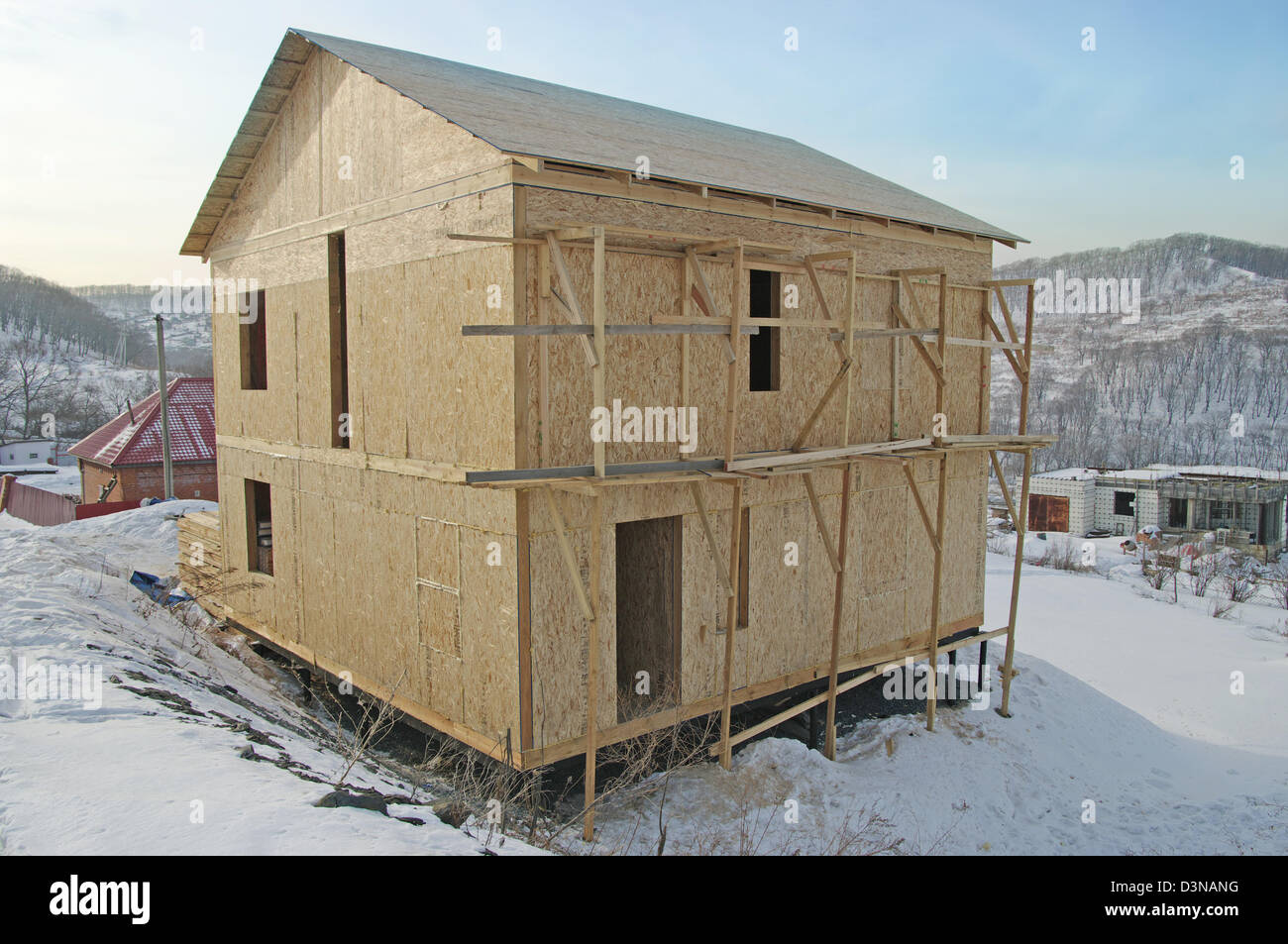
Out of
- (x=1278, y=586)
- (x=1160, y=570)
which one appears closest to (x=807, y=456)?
(x=1160, y=570)

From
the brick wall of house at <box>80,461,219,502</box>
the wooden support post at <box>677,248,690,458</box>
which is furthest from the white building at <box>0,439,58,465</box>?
the wooden support post at <box>677,248,690,458</box>

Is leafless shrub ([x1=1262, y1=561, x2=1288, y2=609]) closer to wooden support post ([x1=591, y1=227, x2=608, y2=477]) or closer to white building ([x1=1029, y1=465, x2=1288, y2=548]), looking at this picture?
white building ([x1=1029, y1=465, x2=1288, y2=548])

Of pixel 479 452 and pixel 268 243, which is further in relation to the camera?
pixel 268 243

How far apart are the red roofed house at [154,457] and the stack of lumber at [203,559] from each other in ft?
49.0

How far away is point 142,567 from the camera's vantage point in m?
19.4

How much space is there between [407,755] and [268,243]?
827 centimetres

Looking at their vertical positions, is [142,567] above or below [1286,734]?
above

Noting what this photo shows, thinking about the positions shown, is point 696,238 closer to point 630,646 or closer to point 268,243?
point 630,646

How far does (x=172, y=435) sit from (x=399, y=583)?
26.1 meters

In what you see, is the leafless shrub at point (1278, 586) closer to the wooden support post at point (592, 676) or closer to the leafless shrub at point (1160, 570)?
the leafless shrub at point (1160, 570)

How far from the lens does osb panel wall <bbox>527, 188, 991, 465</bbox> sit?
9.02 metres

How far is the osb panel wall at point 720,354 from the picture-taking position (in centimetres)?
902

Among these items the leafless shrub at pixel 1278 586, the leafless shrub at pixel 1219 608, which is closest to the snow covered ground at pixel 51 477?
the leafless shrub at pixel 1219 608
